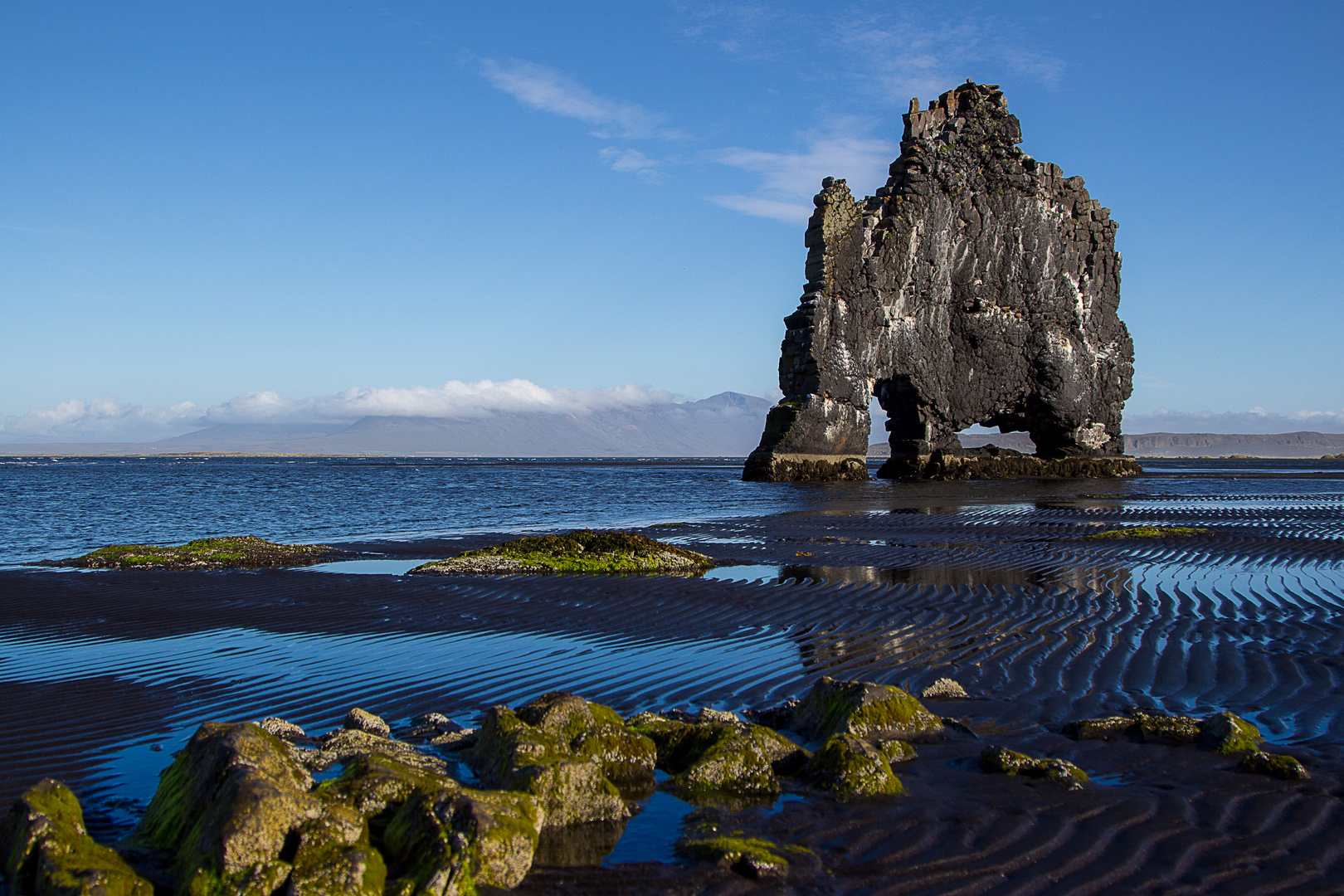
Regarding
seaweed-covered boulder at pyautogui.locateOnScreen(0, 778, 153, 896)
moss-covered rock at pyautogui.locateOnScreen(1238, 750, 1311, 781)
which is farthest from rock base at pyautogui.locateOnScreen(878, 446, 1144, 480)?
seaweed-covered boulder at pyautogui.locateOnScreen(0, 778, 153, 896)

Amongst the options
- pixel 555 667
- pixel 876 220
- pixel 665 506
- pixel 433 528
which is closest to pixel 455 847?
pixel 555 667

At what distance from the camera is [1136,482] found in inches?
2087

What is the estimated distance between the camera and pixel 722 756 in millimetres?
5688

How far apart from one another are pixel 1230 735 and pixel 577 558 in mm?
11106

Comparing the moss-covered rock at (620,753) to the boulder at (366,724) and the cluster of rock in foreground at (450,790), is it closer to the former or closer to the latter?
the cluster of rock in foreground at (450,790)

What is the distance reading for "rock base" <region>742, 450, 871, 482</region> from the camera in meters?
53.2

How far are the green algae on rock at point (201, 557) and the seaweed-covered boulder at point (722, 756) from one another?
40.5ft

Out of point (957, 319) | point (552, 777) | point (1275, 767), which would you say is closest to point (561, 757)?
point (552, 777)

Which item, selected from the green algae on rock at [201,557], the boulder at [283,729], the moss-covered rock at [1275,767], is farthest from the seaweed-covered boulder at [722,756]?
the green algae on rock at [201,557]

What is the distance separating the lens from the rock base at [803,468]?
53188mm

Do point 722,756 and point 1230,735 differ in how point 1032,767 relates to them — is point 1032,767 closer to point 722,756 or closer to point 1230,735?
point 1230,735

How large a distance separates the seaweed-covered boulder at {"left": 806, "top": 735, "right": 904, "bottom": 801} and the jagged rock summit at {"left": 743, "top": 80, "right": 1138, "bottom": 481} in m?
47.3

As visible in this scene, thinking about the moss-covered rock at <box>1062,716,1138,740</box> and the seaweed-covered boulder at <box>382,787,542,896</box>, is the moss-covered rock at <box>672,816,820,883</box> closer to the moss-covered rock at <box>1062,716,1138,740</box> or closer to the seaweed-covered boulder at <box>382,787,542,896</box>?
the seaweed-covered boulder at <box>382,787,542,896</box>

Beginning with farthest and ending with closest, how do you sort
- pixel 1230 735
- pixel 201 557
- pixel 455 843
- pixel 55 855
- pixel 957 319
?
pixel 957 319
pixel 201 557
pixel 1230 735
pixel 455 843
pixel 55 855
